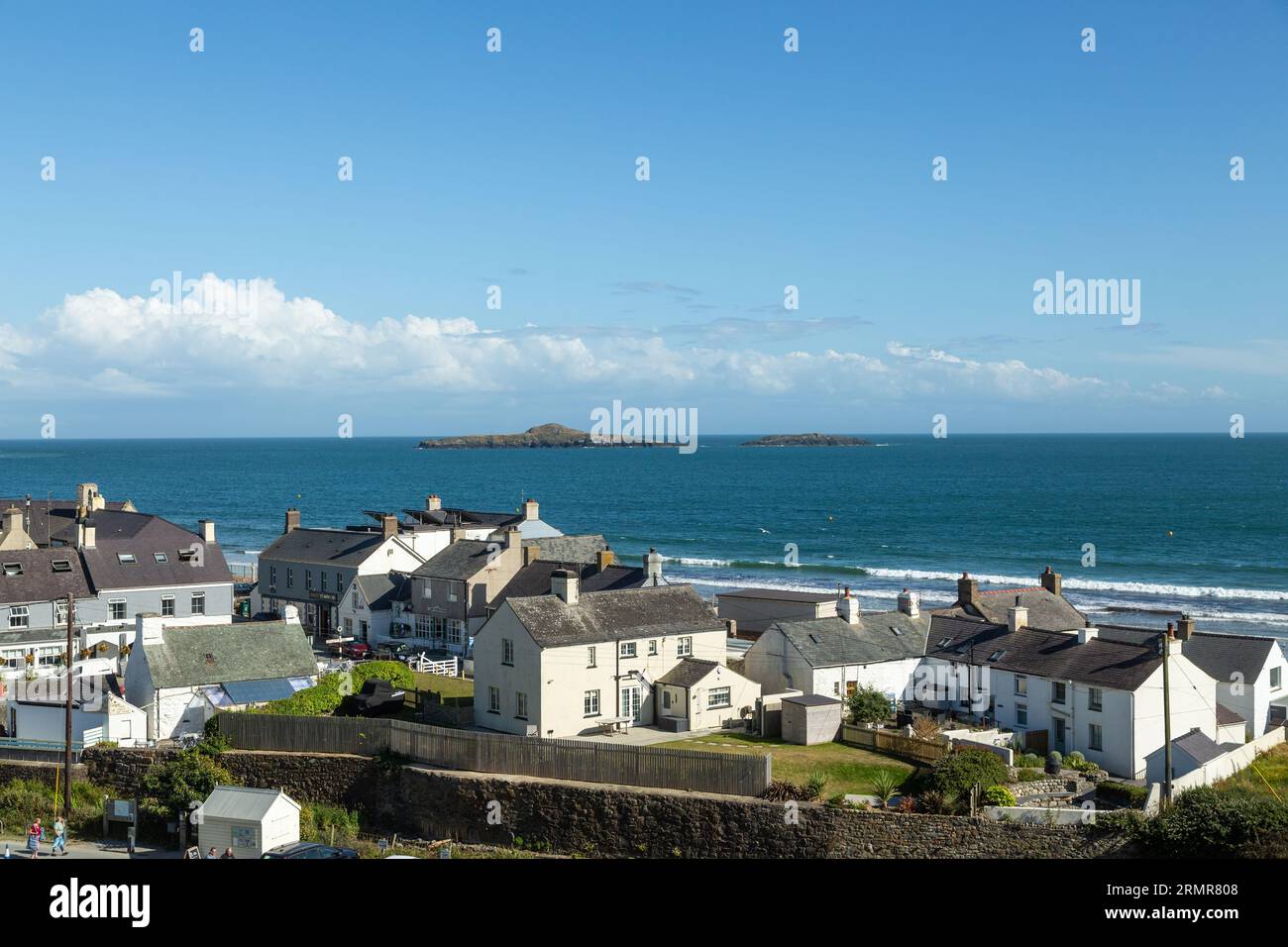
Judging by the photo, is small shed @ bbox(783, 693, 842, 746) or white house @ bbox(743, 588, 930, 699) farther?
white house @ bbox(743, 588, 930, 699)

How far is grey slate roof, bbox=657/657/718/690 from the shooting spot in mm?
39094

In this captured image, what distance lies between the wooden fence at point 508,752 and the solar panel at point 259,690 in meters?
3.07

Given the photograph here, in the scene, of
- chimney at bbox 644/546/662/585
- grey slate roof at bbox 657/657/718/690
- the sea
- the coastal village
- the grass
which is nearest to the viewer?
the coastal village

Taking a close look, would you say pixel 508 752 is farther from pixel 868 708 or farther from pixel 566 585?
pixel 868 708

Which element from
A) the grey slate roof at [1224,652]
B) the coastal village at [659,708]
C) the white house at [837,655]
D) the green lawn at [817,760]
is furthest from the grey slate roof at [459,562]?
the grey slate roof at [1224,652]

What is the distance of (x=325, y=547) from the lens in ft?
209

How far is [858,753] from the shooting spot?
1396 inches

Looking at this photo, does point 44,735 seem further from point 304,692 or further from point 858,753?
point 858,753

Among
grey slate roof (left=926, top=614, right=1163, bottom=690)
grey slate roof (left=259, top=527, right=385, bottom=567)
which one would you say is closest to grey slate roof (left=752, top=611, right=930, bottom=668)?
grey slate roof (left=926, top=614, right=1163, bottom=690)

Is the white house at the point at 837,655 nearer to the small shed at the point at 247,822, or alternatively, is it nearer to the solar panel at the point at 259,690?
the solar panel at the point at 259,690

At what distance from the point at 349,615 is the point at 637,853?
31894 millimetres

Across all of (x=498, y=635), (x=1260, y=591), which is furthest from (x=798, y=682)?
(x=1260, y=591)

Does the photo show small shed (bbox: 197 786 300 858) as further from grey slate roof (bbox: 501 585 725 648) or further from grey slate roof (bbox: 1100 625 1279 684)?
grey slate roof (bbox: 1100 625 1279 684)

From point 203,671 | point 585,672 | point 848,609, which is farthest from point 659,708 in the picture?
point 203,671
